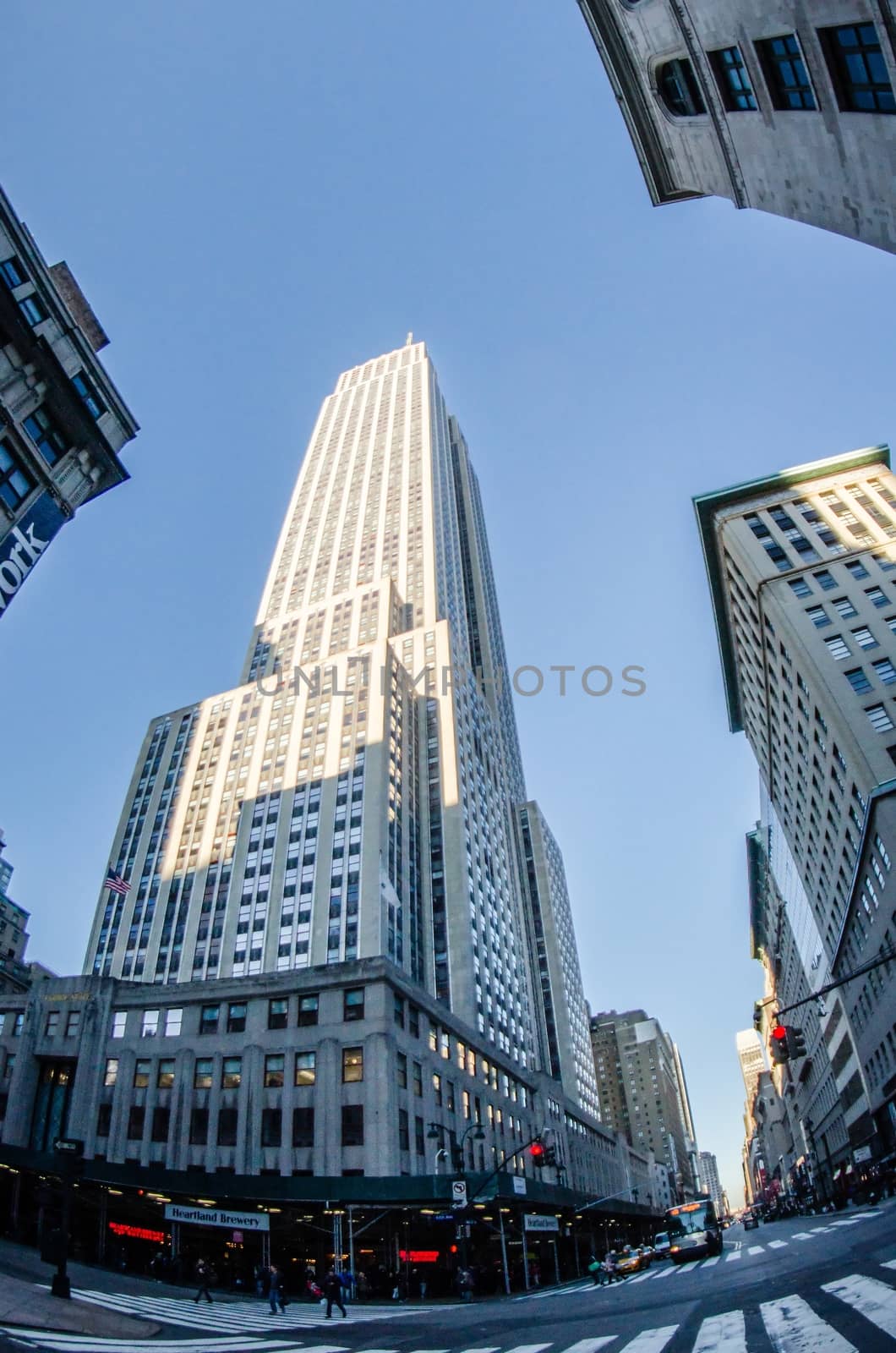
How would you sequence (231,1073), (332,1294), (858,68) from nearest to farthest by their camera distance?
(858,68) → (332,1294) → (231,1073)

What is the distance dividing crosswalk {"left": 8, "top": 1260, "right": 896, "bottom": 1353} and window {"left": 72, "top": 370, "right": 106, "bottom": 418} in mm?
33891

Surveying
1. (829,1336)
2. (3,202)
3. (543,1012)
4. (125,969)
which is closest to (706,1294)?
(829,1336)

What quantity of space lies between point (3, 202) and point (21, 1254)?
43283mm

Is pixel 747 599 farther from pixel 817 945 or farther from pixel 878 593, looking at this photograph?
pixel 817 945

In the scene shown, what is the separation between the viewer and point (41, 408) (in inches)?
1318

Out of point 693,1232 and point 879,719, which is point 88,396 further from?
point 693,1232

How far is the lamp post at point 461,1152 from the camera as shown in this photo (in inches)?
1302

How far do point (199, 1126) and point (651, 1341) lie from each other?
36922mm

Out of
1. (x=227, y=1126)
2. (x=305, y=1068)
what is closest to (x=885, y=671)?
(x=305, y=1068)

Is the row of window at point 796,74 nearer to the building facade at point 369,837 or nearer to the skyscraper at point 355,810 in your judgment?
the building facade at point 369,837

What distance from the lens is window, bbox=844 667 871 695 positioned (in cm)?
5556

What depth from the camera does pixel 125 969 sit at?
82125 mm

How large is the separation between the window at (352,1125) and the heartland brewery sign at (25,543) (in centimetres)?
3110

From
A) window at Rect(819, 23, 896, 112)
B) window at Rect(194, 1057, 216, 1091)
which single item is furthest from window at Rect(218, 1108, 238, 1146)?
window at Rect(819, 23, 896, 112)
